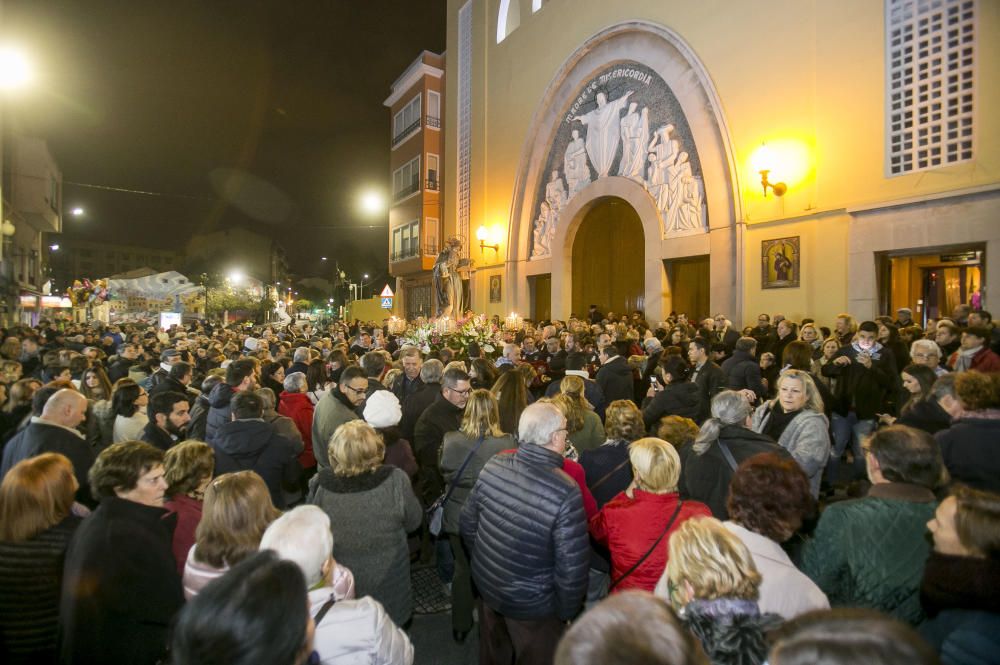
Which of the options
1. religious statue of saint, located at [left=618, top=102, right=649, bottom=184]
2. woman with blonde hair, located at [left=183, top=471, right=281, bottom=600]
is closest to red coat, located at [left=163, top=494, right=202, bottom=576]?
woman with blonde hair, located at [left=183, top=471, right=281, bottom=600]

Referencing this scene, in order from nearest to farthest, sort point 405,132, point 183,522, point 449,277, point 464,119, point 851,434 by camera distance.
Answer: point 183,522, point 851,434, point 449,277, point 464,119, point 405,132

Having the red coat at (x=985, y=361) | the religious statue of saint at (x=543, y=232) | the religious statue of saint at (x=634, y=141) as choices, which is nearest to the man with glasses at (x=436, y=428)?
the red coat at (x=985, y=361)

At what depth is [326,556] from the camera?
2047mm

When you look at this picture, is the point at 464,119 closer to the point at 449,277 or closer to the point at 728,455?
the point at 449,277

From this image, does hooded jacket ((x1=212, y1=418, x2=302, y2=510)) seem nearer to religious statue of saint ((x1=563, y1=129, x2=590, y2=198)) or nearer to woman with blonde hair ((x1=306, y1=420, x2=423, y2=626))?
woman with blonde hair ((x1=306, y1=420, x2=423, y2=626))

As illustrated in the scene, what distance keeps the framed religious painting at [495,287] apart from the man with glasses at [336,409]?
55.6 feet

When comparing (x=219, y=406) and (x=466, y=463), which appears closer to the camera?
(x=466, y=463)

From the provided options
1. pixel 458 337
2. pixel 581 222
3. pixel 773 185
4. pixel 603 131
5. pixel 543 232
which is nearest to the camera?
pixel 458 337

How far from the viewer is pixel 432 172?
27594mm

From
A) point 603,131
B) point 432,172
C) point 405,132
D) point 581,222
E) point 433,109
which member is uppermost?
point 433,109

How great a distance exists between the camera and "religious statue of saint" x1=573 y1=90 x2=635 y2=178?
16234 millimetres

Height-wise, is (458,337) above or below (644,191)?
below

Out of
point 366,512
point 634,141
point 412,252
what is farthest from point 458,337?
point 412,252

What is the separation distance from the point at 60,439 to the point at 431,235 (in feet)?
79.8
